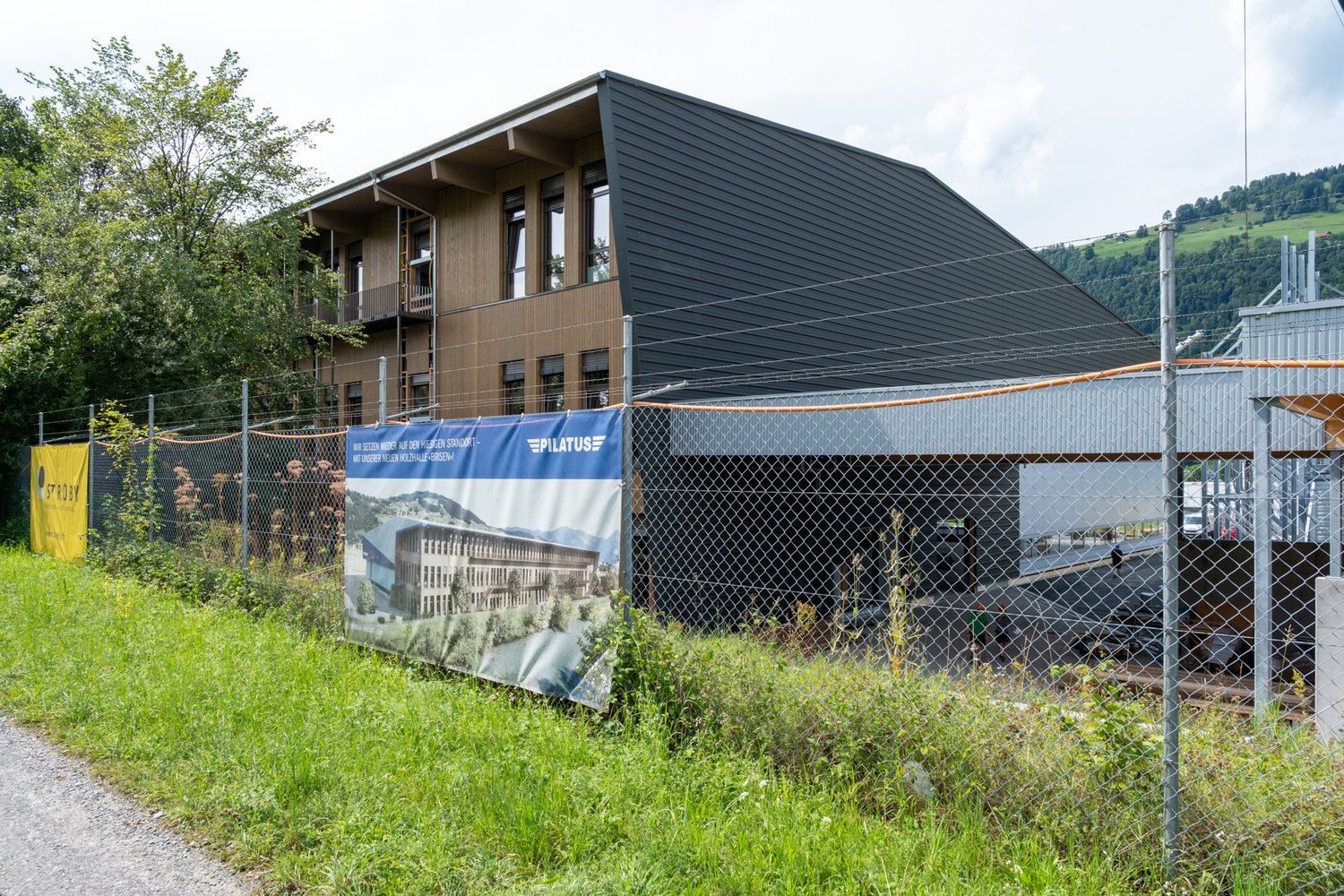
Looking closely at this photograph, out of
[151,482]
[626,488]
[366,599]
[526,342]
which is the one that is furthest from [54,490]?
[626,488]

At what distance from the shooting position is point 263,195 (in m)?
19.0

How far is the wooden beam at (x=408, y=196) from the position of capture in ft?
65.5

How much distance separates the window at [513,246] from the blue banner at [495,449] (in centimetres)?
1128

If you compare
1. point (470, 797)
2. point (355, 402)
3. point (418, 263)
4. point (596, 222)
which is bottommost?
point (470, 797)

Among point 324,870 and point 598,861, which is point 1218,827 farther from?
point 324,870

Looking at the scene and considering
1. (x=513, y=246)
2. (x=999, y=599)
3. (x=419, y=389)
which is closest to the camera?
(x=513, y=246)

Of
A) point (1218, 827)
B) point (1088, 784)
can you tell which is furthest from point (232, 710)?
point (1218, 827)

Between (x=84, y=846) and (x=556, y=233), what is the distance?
588 inches

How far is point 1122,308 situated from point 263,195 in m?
18.3

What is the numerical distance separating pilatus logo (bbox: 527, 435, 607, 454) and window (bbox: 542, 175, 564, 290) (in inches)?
475

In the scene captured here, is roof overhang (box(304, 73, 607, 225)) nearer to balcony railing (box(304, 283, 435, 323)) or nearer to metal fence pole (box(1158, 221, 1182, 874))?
balcony railing (box(304, 283, 435, 323))

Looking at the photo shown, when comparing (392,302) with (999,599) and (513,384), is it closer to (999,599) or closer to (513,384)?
(513,384)

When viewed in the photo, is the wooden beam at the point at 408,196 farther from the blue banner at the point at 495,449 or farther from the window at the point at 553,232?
the blue banner at the point at 495,449

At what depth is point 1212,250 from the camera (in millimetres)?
9680
